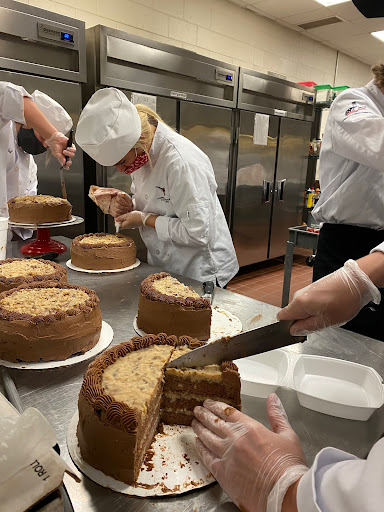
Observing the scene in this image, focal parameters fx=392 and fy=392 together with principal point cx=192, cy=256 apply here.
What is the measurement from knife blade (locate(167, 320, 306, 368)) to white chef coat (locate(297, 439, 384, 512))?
0.43m

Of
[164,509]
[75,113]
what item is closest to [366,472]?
[164,509]

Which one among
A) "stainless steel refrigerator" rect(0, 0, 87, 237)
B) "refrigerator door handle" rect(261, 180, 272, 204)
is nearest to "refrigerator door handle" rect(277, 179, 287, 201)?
"refrigerator door handle" rect(261, 180, 272, 204)

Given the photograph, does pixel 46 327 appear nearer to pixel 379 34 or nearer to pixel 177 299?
pixel 177 299

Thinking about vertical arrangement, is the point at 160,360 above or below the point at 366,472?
below

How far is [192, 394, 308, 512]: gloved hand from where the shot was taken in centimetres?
78

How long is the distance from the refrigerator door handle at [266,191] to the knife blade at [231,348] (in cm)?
446

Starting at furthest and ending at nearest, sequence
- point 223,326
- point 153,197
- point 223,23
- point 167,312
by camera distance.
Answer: point 223,23, point 153,197, point 223,326, point 167,312

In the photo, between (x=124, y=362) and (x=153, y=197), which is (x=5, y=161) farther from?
(x=124, y=362)

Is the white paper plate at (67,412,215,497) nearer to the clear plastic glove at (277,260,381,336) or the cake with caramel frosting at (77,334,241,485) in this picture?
the cake with caramel frosting at (77,334,241,485)

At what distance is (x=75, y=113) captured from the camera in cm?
322

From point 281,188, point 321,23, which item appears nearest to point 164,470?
point 281,188

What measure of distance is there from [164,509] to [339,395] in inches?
25.4

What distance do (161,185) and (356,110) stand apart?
3.61 feet

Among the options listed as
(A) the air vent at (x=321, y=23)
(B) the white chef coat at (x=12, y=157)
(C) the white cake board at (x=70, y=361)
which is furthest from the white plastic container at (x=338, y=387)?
(A) the air vent at (x=321, y=23)
